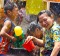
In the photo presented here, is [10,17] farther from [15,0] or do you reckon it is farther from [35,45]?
[35,45]

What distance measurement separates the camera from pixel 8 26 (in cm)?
134

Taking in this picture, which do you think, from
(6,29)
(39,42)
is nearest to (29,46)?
(39,42)

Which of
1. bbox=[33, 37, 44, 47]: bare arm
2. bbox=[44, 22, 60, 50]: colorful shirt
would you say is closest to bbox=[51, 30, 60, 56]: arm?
bbox=[44, 22, 60, 50]: colorful shirt

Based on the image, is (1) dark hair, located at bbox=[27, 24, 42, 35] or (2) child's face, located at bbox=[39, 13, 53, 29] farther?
(1) dark hair, located at bbox=[27, 24, 42, 35]

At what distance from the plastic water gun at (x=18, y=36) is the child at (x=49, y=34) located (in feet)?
0.17

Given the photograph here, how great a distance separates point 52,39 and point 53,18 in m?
0.13

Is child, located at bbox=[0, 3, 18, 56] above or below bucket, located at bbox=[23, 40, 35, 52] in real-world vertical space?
above

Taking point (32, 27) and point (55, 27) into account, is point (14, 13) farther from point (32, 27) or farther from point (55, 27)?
point (55, 27)

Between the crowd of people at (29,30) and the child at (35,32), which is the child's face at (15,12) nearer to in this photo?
the crowd of people at (29,30)

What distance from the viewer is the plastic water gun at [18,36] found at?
131 cm

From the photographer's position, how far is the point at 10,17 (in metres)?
1.38

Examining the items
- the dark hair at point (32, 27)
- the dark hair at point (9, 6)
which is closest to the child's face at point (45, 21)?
the dark hair at point (32, 27)

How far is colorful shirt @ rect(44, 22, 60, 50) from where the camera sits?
1212mm

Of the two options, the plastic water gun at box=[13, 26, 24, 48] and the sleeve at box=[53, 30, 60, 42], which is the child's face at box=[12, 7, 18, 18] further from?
the sleeve at box=[53, 30, 60, 42]
